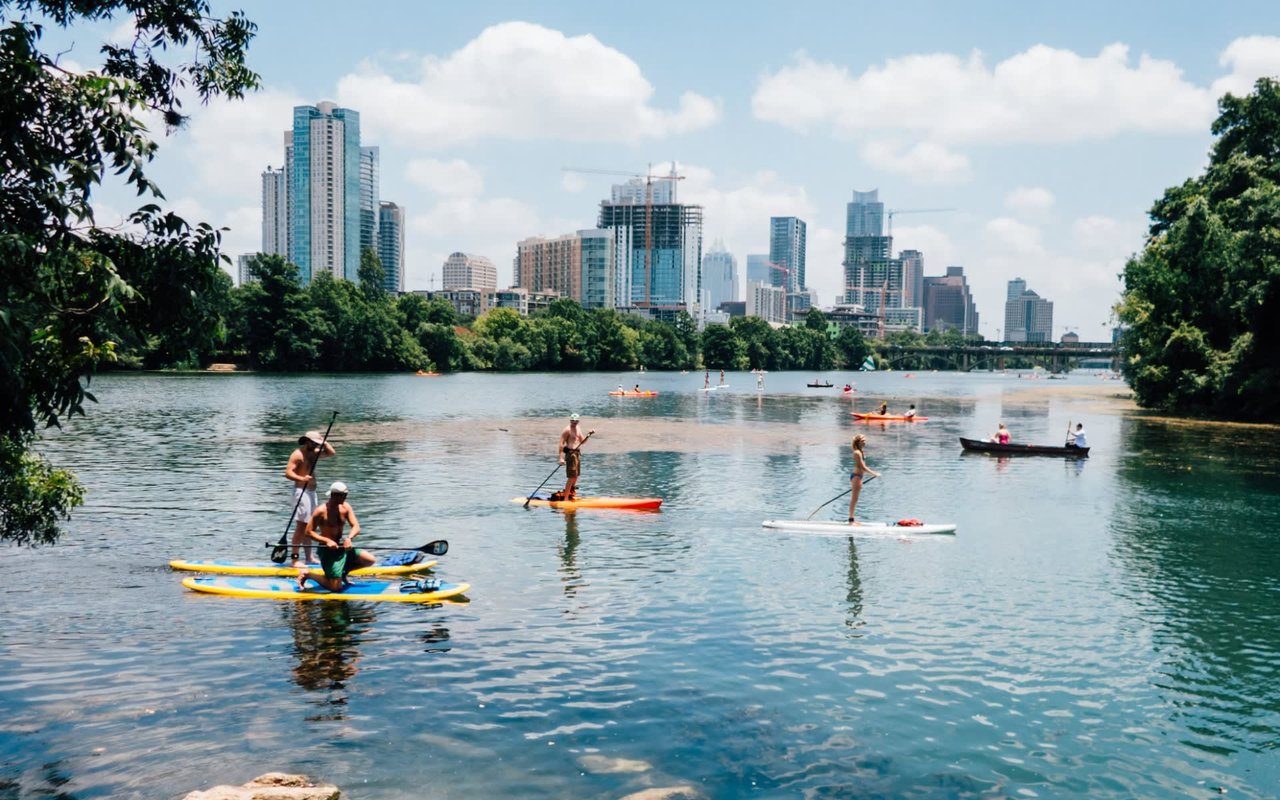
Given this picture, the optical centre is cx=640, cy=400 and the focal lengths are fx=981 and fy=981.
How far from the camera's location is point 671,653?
15.4 metres

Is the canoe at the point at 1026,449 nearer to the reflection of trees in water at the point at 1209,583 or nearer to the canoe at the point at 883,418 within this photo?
the reflection of trees in water at the point at 1209,583

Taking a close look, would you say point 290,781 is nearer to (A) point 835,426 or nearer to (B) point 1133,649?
(B) point 1133,649

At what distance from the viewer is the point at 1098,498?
1326 inches

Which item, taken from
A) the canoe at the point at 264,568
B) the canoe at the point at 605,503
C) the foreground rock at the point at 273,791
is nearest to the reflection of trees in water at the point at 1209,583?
the foreground rock at the point at 273,791

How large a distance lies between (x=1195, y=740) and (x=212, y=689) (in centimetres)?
1294

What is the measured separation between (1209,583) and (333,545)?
59.2 feet

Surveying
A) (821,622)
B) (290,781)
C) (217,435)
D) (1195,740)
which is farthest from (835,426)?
(290,781)

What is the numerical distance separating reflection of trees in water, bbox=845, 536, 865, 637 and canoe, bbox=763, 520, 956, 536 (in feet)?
6.68

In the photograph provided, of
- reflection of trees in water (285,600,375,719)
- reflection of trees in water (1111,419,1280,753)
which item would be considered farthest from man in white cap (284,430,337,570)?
reflection of trees in water (1111,419,1280,753)

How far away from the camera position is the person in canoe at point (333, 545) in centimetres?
1794

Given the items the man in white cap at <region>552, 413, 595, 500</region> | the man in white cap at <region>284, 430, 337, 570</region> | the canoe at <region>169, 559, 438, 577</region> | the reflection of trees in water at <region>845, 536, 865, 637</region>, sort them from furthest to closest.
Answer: the man in white cap at <region>552, 413, 595, 500</region> → the man in white cap at <region>284, 430, 337, 570</region> → the canoe at <region>169, 559, 438, 577</region> → the reflection of trees in water at <region>845, 536, 865, 637</region>

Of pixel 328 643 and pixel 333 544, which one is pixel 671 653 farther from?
pixel 333 544

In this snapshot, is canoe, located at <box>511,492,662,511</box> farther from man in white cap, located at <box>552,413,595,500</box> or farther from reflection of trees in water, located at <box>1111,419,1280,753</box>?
reflection of trees in water, located at <box>1111,419,1280,753</box>

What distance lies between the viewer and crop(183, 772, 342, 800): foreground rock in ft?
31.2
